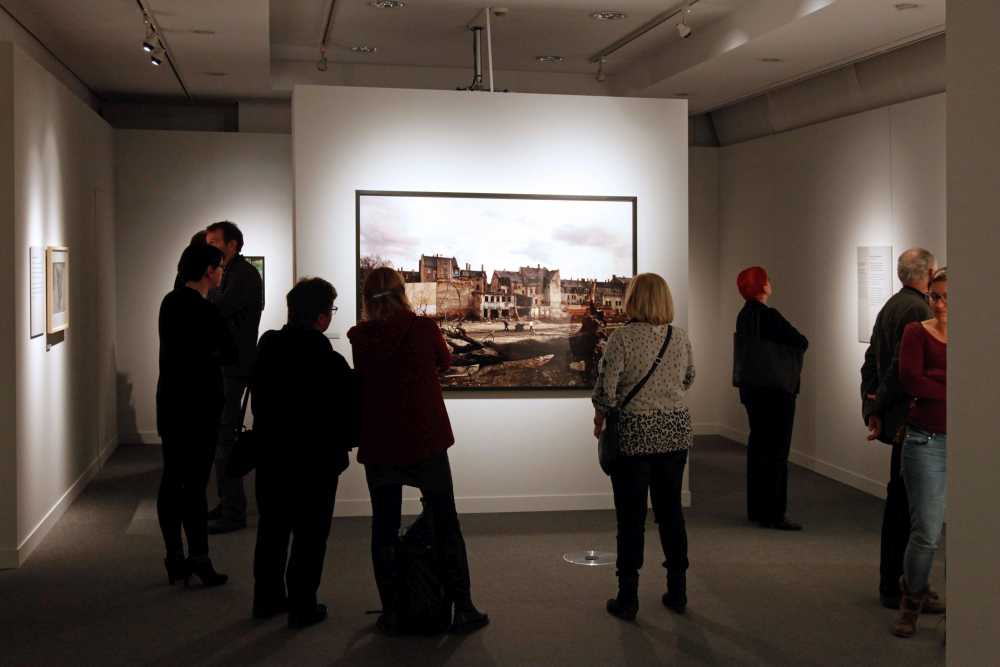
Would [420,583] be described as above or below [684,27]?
below

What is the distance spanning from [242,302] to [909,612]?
4194 millimetres

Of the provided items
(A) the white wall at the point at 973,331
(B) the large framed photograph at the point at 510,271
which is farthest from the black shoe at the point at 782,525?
(A) the white wall at the point at 973,331

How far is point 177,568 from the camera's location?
591cm

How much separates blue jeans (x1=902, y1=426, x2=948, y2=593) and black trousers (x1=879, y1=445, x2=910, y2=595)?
411mm

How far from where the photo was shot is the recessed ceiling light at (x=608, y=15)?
8.61 m

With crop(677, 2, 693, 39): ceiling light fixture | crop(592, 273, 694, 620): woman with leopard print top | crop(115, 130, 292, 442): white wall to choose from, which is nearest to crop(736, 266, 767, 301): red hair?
crop(677, 2, 693, 39): ceiling light fixture

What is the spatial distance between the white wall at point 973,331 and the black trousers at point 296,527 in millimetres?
3030

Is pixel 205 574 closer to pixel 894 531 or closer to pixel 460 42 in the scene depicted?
pixel 894 531

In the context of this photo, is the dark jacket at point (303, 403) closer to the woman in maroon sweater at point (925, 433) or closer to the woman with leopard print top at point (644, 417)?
the woman with leopard print top at point (644, 417)

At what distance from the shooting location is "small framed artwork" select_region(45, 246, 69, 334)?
7160 millimetres

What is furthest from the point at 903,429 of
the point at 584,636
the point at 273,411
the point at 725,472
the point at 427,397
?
the point at 725,472

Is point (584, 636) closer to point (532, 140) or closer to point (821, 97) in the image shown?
point (532, 140)

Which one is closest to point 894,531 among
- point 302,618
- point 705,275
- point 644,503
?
point 644,503

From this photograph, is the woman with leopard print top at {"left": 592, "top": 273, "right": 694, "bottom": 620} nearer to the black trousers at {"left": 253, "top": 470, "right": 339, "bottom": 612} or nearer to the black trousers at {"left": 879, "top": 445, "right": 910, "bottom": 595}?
the black trousers at {"left": 879, "top": 445, "right": 910, "bottom": 595}
